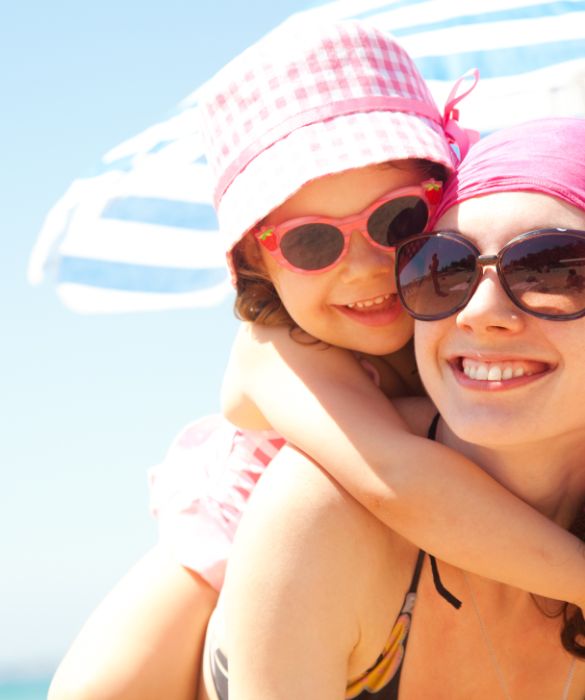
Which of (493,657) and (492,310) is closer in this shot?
(492,310)

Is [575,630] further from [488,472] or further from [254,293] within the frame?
[254,293]

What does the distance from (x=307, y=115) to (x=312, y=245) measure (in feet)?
1.28

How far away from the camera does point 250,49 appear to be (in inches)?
137

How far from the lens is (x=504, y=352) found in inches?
104

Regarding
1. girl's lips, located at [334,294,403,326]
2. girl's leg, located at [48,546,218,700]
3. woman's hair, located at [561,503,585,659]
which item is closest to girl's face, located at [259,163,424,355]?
girl's lips, located at [334,294,403,326]

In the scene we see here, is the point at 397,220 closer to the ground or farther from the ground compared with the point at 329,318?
farther from the ground

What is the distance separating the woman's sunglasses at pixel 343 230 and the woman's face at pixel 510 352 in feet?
1.05

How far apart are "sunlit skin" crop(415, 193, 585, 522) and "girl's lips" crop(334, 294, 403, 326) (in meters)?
0.44

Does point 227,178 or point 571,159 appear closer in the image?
point 571,159

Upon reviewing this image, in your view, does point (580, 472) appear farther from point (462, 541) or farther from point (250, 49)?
point (250, 49)

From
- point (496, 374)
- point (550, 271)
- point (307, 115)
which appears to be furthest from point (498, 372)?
point (307, 115)

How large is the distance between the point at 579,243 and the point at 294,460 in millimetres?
942

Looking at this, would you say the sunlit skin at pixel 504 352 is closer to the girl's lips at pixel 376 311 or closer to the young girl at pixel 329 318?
the young girl at pixel 329 318

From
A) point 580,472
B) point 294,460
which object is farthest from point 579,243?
point 294,460
